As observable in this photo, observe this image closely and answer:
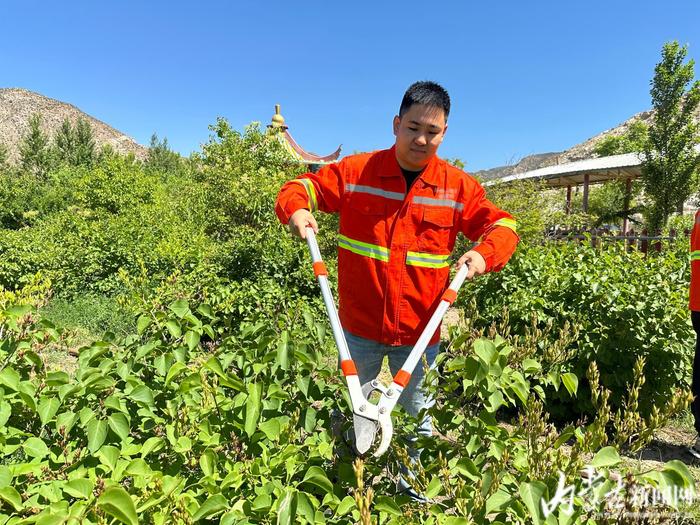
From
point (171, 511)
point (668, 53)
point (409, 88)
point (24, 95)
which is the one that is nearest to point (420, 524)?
point (171, 511)

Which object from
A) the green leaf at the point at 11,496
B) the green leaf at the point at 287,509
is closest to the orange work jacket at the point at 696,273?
the green leaf at the point at 287,509

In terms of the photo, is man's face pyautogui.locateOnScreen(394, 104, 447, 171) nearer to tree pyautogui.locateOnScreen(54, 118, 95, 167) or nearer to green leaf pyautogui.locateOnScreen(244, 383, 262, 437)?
green leaf pyautogui.locateOnScreen(244, 383, 262, 437)

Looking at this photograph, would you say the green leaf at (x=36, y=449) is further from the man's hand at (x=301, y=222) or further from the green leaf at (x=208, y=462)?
the man's hand at (x=301, y=222)

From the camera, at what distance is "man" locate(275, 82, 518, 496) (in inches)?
79.1

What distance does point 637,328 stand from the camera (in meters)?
3.30

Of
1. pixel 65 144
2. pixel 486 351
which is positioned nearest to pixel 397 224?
pixel 486 351

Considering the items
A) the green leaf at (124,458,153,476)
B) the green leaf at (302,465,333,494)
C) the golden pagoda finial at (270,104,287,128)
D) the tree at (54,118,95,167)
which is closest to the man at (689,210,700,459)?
the green leaf at (302,465,333,494)

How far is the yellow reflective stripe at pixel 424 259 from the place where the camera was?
2018 mm

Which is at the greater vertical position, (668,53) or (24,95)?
(24,95)

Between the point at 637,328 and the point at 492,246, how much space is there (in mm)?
2166

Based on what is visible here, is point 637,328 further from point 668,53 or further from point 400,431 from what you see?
point 668,53

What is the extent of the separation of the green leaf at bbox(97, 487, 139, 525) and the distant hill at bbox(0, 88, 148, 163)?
72283 mm

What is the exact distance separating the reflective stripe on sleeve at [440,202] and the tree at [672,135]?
19873 millimetres

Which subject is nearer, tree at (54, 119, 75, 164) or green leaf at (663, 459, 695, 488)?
green leaf at (663, 459, 695, 488)
